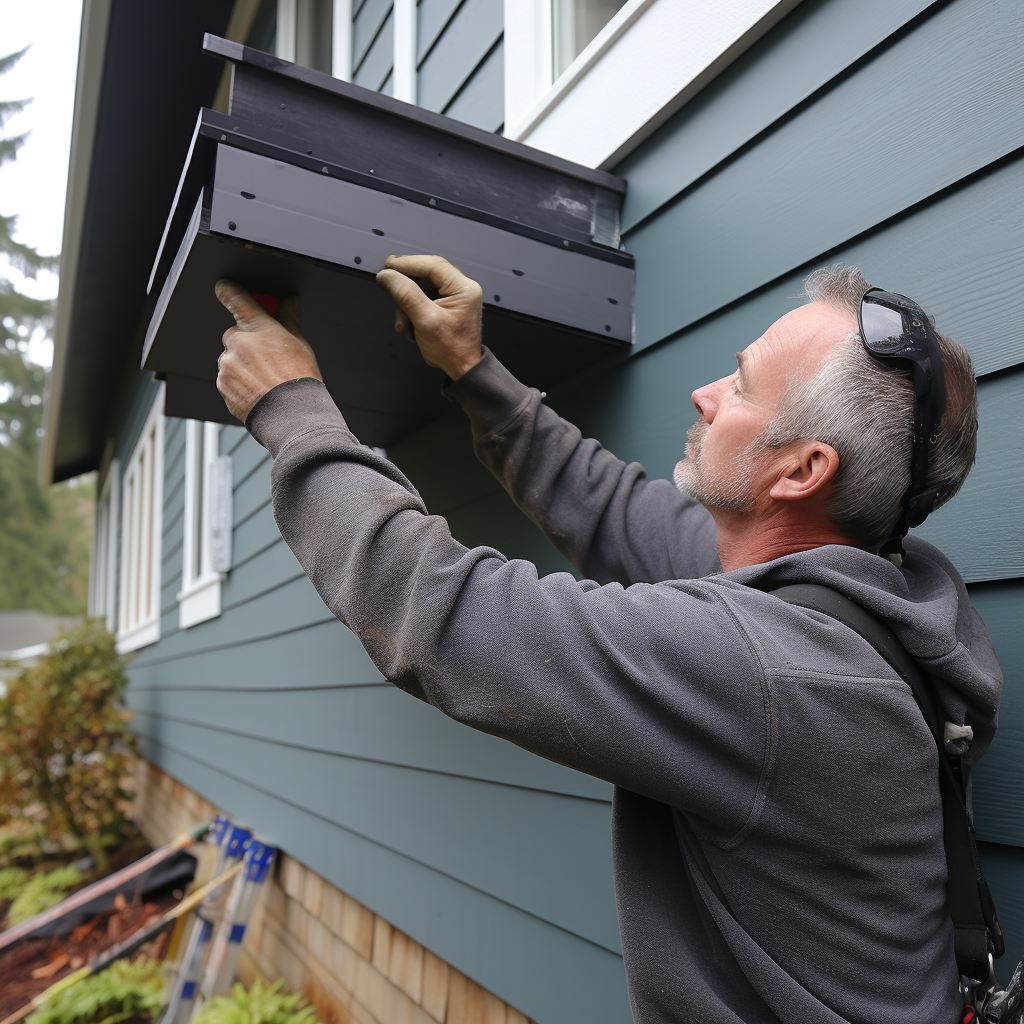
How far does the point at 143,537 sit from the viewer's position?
26.3ft

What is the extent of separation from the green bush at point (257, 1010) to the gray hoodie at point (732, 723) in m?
2.57

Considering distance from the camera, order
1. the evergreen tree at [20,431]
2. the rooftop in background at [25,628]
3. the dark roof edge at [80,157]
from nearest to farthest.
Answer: the dark roof edge at [80,157]
the evergreen tree at [20,431]
the rooftop in background at [25,628]

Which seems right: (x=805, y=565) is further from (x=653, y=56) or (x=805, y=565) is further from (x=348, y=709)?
(x=348, y=709)

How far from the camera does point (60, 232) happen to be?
6.26 m

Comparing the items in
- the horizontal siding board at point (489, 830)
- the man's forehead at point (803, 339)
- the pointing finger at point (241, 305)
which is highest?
the pointing finger at point (241, 305)

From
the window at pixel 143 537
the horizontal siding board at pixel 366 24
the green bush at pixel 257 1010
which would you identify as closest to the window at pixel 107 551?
the window at pixel 143 537

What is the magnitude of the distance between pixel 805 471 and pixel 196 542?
17.2 feet

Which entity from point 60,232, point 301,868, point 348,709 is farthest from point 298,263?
point 60,232

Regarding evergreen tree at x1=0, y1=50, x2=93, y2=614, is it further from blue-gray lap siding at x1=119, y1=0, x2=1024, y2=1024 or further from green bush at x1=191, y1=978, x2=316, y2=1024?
blue-gray lap siding at x1=119, y1=0, x2=1024, y2=1024

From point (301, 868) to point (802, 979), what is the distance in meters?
3.06

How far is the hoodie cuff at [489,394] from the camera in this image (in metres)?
1.52

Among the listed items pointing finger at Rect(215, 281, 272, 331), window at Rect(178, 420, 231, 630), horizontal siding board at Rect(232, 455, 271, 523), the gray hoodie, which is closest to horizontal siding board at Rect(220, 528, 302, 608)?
window at Rect(178, 420, 231, 630)

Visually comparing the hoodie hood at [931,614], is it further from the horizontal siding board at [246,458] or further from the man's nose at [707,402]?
the horizontal siding board at [246,458]

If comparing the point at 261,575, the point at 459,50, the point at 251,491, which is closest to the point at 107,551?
the point at 251,491
